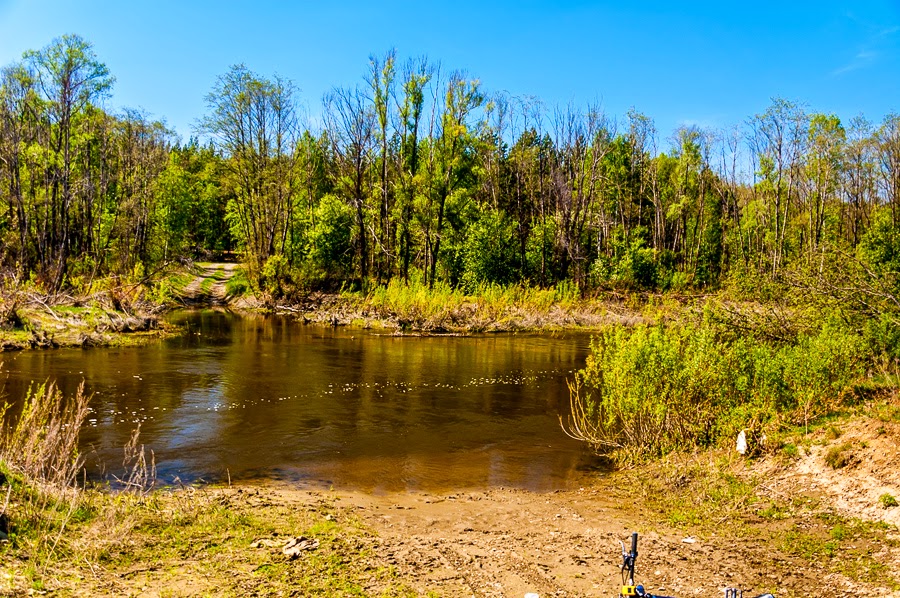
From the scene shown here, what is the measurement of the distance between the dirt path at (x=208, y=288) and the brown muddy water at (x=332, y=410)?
1788cm

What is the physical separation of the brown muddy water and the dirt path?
704 inches

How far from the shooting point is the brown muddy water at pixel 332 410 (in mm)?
10172

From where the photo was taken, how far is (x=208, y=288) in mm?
44531

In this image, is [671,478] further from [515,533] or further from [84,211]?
[84,211]

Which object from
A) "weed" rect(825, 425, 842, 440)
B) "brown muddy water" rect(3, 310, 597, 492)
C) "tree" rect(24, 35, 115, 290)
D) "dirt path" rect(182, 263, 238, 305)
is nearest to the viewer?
"weed" rect(825, 425, 842, 440)

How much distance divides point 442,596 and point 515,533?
184cm

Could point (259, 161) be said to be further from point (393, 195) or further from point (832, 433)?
point (832, 433)

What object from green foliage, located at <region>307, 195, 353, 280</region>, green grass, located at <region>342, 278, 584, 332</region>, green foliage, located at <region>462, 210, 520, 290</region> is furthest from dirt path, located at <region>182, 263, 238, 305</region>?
green foliage, located at <region>462, 210, 520, 290</region>

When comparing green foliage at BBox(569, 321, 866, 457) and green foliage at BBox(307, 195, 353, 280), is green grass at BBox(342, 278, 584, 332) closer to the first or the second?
green foliage at BBox(307, 195, 353, 280)

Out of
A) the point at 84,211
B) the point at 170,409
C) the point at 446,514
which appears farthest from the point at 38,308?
the point at 446,514

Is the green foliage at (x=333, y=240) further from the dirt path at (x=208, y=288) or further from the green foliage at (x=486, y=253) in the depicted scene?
the green foliage at (x=486, y=253)

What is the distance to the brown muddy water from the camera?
1017 centimetres

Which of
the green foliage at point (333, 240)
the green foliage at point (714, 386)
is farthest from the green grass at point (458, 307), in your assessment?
the green foliage at point (714, 386)

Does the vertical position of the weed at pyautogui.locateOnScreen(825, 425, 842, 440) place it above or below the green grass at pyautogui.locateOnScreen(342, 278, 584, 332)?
below
